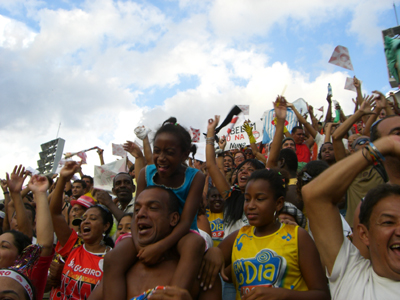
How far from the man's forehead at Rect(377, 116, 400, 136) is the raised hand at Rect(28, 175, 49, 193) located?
338 cm

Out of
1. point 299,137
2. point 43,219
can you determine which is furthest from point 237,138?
point 43,219

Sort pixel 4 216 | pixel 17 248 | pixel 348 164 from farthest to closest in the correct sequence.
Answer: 1. pixel 4 216
2. pixel 17 248
3. pixel 348 164

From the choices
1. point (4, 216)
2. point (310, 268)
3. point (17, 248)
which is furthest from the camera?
point (4, 216)

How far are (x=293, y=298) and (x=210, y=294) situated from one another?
1.76 ft

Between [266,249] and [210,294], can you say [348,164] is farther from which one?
[210,294]

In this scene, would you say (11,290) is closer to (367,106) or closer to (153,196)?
(153,196)

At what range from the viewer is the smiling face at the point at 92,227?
11.5ft

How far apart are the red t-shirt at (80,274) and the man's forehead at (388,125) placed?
2789 millimetres

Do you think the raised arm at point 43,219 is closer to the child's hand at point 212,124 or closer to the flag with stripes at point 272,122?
the child's hand at point 212,124

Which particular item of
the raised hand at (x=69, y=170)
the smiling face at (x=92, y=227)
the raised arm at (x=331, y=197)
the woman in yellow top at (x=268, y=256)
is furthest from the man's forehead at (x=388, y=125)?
the raised hand at (x=69, y=170)

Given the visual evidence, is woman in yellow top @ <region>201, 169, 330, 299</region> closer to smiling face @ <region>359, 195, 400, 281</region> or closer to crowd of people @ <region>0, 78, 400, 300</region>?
crowd of people @ <region>0, 78, 400, 300</region>

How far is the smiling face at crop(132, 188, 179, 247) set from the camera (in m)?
2.17

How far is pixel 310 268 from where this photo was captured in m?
2.25

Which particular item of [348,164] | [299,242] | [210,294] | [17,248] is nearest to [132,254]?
[210,294]
